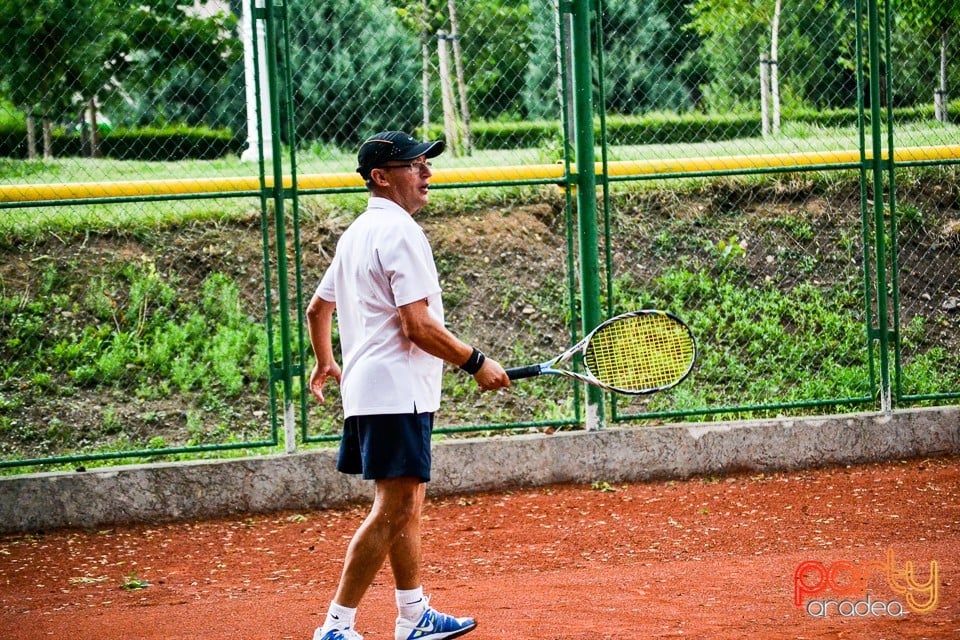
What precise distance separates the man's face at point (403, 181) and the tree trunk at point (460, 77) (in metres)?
4.56

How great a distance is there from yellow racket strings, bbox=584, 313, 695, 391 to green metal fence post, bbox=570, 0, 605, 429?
1.94 meters

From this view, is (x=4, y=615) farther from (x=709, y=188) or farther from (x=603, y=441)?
(x=709, y=188)

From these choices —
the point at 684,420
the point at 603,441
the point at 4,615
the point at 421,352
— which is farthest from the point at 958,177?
the point at 4,615

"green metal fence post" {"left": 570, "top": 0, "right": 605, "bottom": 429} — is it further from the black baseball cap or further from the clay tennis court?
the black baseball cap

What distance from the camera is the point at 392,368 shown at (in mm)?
4172

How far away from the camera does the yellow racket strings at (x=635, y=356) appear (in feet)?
17.4

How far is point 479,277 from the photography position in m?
9.15

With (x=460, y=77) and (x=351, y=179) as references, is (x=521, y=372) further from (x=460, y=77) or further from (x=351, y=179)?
(x=460, y=77)

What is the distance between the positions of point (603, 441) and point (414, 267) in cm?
352

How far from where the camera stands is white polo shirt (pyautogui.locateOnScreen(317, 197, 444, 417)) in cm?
411

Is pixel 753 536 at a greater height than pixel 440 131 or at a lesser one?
lesser

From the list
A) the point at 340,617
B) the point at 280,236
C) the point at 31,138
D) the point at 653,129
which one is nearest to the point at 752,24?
the point at 653,129

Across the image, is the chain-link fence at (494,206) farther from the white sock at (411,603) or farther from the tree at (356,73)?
the white sock at (411,603)

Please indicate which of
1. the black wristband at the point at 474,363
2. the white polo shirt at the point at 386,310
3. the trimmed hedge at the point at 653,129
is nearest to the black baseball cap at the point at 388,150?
the white polo shirt at the point at 386,310
